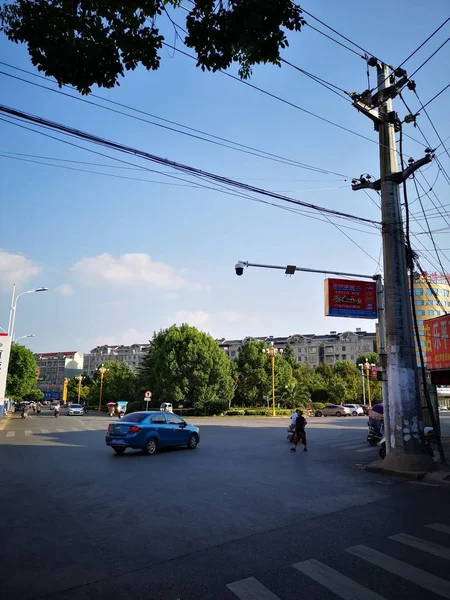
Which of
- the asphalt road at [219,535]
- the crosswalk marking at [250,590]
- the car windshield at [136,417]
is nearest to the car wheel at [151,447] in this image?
the car windshield at [136,417]

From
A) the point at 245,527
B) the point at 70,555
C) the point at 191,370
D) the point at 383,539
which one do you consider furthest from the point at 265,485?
the point at 191,370

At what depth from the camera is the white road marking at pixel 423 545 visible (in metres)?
5.14

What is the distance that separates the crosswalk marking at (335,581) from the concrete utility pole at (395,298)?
25.7 feet

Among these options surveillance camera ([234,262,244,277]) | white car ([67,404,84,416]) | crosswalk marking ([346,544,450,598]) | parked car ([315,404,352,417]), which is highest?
surveillance camera ([234,262,244,277])

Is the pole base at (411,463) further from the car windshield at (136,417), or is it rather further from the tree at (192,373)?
the tree at (192,373)

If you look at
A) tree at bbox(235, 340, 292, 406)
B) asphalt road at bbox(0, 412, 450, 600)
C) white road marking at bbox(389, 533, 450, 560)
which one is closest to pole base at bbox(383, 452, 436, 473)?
asphalt road at bbox(0, 412, 450, 600)

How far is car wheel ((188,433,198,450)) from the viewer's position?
684 inches

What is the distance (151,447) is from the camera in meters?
15.6

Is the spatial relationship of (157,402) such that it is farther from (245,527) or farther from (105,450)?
(245,527)

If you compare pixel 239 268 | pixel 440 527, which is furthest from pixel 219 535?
pixel 239 268

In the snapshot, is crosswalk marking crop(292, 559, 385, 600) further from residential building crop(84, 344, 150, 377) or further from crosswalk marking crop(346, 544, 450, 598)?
residential building crop(84, 344, 150, 377)

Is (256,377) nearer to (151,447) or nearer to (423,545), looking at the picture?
(151,447)

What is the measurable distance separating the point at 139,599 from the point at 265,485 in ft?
19.8

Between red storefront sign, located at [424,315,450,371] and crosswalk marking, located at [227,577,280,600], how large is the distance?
13540 mm
